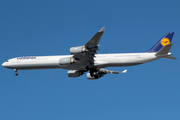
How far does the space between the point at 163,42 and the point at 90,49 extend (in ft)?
41.6

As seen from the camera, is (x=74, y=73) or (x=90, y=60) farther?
(x=74, y=73)

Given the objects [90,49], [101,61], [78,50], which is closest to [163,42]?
[101,61]

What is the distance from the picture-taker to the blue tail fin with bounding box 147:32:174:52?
3931 centimetres

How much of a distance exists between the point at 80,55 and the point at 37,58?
28.9 feet

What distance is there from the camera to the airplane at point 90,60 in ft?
116

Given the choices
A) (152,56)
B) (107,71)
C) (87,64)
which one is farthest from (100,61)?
(152,56)

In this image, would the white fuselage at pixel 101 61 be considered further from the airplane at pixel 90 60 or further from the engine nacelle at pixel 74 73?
the engine nacelle at pixel 74 73

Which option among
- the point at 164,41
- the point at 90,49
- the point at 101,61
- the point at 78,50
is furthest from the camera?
the point at 164,41

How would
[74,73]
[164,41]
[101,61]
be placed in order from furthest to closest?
[74,73] < [164,41] < [101,61]

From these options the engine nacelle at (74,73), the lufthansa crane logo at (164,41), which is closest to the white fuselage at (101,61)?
the engine nacelle at (74,73)

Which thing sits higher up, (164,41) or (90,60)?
(164,41)

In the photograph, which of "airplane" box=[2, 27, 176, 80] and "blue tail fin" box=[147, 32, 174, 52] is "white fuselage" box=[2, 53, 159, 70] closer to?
"airplane" box=[2, 27, 176, 80]

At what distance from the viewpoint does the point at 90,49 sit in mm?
34188

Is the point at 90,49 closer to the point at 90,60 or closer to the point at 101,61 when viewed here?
the point at 90,60
